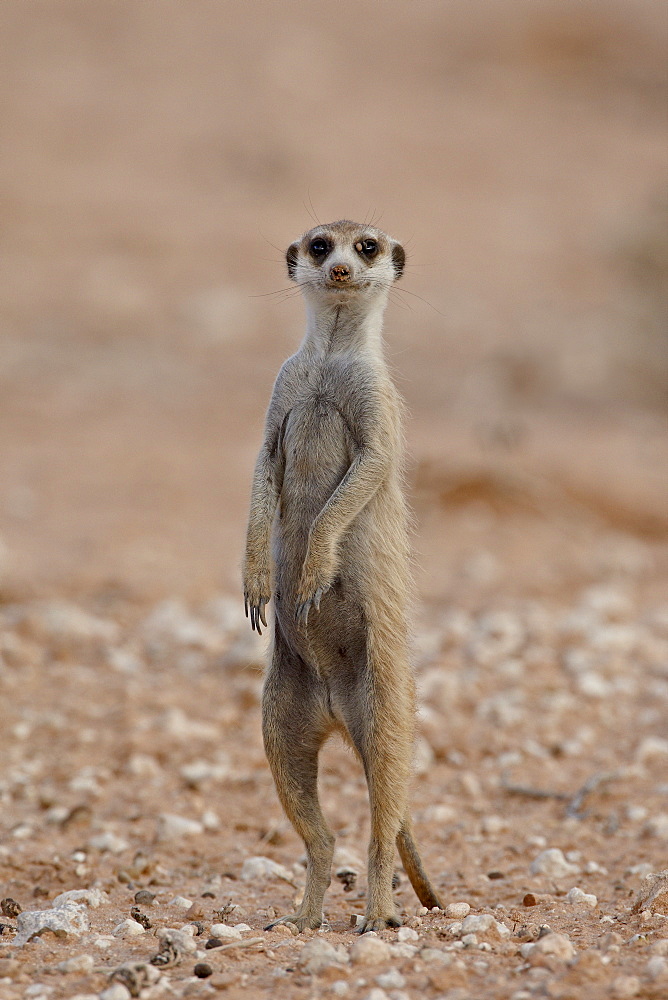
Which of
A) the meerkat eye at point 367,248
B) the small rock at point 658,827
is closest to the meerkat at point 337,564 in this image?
the meerkat eye at point 367,248

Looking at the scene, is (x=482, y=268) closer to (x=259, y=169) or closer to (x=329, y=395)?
(x=259, y=169)

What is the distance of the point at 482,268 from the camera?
19984 mm

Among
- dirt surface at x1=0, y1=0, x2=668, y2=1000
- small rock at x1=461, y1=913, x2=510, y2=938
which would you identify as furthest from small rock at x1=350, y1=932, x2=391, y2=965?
small rock at x1=461, y1=913, x2=510, y2=938

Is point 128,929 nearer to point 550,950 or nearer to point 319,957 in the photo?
point 319,957

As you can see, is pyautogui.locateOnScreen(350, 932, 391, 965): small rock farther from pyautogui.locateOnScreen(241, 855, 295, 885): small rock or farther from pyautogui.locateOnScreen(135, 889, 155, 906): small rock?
pyautogui.locateOnScreen(241, 855, 295, 885): small rock

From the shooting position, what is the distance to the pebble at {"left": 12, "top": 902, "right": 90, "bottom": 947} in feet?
10.9

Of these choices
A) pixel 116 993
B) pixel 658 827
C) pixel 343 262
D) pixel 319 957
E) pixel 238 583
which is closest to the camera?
pixel 116 993

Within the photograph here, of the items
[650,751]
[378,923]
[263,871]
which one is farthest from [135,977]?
[650,751]

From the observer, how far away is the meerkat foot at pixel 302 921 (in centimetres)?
354

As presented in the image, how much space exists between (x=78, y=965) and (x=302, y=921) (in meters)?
0.84

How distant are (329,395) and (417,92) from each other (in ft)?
94.5

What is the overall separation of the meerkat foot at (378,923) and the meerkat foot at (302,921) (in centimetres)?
15

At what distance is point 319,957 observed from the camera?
2.94 meters

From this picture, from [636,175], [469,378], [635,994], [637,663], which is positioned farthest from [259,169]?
[635,994]
